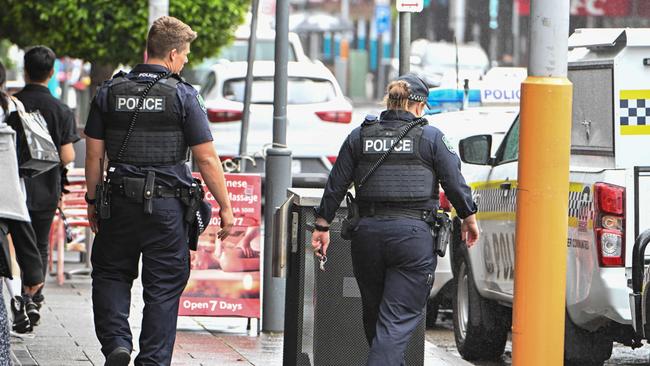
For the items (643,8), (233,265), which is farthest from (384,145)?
(643,8)

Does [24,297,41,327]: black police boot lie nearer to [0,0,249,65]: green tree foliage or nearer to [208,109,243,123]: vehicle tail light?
[0,0,249,65]: green tree foliage

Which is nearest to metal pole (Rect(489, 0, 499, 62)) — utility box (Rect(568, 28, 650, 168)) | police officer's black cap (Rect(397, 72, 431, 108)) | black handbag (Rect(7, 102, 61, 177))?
black handbag (Rect(7, 102, 61, 177))

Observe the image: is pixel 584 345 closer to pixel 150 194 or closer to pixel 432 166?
pixel 432 166

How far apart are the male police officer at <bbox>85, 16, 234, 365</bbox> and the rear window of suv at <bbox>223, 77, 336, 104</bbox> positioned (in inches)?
457

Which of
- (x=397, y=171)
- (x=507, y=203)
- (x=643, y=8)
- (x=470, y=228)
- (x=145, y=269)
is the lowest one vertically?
(x=145, y=269)

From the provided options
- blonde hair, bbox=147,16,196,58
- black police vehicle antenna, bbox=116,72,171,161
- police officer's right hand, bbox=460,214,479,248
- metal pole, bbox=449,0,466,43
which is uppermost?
metal pole, bbox=449,0,466,43

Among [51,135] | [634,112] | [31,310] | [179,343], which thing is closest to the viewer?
[634,112]

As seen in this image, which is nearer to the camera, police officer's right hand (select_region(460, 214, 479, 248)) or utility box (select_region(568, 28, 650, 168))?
police officer's right hand (select_region(460, 214, 479, 248))

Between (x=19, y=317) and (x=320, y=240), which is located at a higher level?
(x=320, y=240)

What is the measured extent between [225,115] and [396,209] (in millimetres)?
11875

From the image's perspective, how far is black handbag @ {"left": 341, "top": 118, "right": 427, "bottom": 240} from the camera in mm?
7160

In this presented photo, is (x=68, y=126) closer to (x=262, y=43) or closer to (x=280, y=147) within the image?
(x=280, y=147)

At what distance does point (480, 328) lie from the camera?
9.97m

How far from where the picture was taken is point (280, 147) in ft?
33.5
